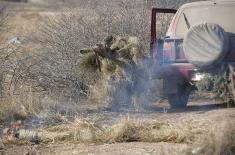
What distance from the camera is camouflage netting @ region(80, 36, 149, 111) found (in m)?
10.6

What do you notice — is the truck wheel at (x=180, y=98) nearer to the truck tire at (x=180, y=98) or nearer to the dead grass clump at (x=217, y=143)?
the truck tire at (x=180, y=98)

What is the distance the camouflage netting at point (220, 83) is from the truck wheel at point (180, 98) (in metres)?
0.87

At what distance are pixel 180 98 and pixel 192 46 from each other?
137 cm

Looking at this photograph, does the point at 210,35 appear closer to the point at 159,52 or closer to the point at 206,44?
the point at 206,44

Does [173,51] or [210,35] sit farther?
[173,51]

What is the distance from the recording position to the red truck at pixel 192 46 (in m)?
9.55

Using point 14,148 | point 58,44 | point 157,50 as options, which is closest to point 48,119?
point 14,148

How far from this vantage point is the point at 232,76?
363 inches

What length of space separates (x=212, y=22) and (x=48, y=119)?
291 centimetres

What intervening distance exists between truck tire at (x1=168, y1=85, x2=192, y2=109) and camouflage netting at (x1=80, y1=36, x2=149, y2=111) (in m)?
0.46

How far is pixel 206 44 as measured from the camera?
31.4ft

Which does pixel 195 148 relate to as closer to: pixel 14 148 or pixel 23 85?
pixel 14 148

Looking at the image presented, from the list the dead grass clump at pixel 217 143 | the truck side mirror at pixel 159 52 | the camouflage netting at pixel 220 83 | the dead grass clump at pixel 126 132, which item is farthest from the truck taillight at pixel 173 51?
the dead grass clump at pixel 217 143

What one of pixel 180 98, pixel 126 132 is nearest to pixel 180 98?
pixel 180 98
